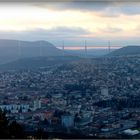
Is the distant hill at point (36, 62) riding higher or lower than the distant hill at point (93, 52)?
lower

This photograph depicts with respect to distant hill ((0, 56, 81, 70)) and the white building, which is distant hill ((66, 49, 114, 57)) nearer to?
distant hill ((0, 56, 81, 70))

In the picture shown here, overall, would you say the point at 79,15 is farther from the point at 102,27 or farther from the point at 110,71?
the point at 110,71

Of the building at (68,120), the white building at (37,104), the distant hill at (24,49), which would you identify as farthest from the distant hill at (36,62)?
the building at (68,120)

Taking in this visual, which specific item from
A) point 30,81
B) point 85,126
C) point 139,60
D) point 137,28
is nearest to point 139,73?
point 139,60

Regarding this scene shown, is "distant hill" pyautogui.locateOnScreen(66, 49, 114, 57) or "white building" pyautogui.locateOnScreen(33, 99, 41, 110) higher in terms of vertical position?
"distant hill" pyautogui.locateOnScreen(66, 49, 114, 57)

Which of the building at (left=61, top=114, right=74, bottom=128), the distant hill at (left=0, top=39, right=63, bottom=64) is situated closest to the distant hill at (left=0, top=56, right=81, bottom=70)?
the distant hill at (left=0, top=39, right=63, bottom=64)

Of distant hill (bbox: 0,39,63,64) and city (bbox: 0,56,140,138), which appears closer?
city (bbox: 0,56,140,138)

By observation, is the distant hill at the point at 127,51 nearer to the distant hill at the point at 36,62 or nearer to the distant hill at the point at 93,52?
the distant hill at the point at 93,52

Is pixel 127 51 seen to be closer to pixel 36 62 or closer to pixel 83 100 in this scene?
pixel 83 100
